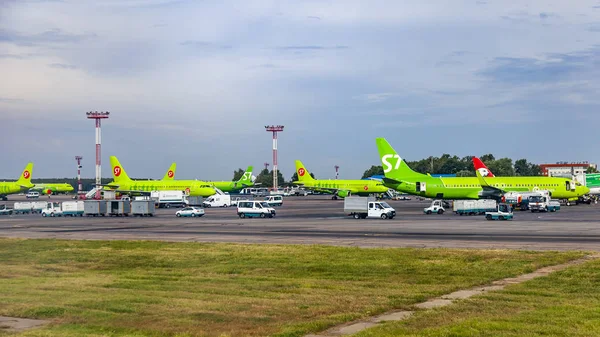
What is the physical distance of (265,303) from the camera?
23.5 metres

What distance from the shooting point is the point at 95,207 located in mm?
99688

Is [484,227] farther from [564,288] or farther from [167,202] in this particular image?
[167,202]

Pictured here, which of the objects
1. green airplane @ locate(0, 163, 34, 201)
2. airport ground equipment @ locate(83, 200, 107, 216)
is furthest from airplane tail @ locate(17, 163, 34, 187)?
airport ground equipment @ locate(83, 200, 107, 216)

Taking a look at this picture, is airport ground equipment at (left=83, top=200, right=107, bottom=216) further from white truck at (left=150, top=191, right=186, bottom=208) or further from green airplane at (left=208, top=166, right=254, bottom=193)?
green airplane at (left=208, top=166, right=254, bottom=193)

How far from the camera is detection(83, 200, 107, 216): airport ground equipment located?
326 ft

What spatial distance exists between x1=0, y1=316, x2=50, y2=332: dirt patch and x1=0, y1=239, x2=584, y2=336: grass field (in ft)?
1.41

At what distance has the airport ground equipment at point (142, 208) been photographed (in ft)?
318

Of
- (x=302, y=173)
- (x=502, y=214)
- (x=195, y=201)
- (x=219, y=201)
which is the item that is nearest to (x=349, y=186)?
(x=302, y=173)

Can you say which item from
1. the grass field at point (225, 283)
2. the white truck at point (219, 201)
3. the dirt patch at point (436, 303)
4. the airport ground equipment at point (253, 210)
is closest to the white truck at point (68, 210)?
the airport ground equipment at point (253, 210)

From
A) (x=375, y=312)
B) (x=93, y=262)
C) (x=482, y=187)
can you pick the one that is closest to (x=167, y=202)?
(x=482, y=187)

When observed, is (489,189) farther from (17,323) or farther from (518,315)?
(17,323)

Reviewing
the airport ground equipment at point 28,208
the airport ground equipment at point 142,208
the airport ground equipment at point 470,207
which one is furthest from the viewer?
the airport ground equipment at point 28,208

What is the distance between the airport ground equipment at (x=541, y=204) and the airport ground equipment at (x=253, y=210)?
3554 cm

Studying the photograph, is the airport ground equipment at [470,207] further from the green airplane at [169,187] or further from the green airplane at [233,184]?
the green airplane at [233,184]
